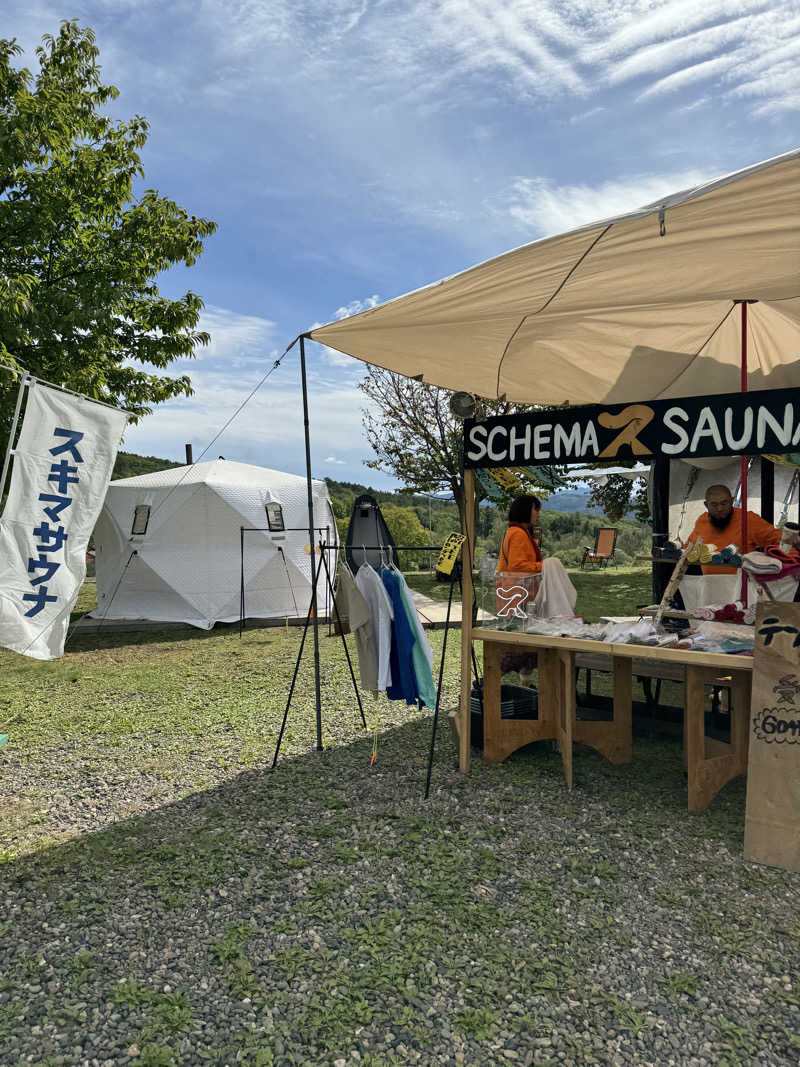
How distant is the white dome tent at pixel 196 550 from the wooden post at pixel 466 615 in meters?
6.87

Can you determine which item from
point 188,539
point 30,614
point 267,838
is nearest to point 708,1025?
point 267,838

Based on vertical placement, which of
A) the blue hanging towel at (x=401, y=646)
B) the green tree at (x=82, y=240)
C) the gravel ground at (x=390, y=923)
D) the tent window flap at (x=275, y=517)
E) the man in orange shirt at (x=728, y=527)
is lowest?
the gravel ground at (x=390, y=923)

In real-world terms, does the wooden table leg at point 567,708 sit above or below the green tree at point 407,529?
below

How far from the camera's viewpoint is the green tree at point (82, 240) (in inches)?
350

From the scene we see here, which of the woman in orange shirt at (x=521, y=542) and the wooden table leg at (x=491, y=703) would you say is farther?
the woman in orange shirt at (x=521, y=542)

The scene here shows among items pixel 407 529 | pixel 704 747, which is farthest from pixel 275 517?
pixel 407 529

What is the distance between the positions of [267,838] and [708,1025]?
81.4 inches

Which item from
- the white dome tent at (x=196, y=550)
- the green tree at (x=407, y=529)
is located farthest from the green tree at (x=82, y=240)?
the green tree at (x=407, y=529)

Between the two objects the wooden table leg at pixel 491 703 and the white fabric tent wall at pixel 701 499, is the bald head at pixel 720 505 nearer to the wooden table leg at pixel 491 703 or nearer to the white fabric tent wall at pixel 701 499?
the white fabric tent wall at pixel 701 499

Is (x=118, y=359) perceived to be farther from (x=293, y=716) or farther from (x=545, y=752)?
(x=545, y=752)

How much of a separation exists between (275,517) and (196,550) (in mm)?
1330

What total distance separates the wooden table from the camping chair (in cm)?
630

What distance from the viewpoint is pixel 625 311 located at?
4.83 metres

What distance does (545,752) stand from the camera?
468cm
